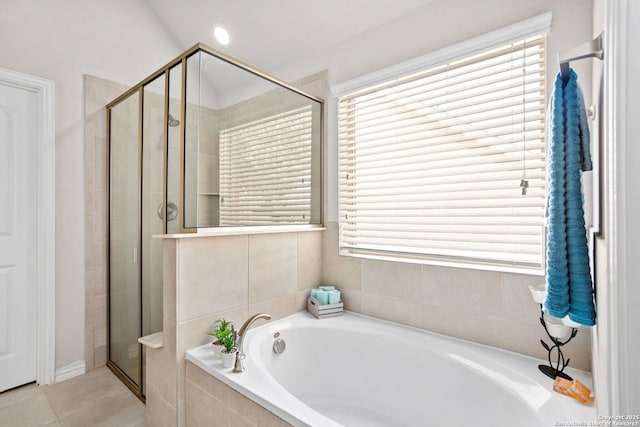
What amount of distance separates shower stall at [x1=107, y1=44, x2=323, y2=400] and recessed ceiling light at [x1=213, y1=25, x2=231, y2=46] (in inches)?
35.6

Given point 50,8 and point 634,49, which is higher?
point 50,8

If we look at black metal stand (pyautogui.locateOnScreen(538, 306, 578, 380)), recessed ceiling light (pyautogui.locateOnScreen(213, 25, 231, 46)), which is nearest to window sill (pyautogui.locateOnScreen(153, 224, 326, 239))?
black metal stand (pyautogui.locateOnScreen(538, 306, 578, 380))

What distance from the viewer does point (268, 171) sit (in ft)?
6.65

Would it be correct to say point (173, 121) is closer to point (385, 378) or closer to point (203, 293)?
point (203, 293)

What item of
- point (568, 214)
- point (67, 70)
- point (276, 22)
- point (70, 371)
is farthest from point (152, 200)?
point (568, 214)

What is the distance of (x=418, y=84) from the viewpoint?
191 centimetres

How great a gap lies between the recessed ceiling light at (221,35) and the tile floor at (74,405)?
2.69 metres

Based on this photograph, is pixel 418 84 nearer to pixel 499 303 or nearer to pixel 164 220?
pixel 499 303

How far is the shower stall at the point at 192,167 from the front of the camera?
65.2 inches

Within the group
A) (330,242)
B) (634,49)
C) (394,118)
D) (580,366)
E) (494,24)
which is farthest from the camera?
(330,242)

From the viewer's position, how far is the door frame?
2152mm

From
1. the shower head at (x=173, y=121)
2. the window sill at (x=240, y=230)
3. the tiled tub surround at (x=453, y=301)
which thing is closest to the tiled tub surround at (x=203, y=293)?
the window sill at (x=240, y=230)

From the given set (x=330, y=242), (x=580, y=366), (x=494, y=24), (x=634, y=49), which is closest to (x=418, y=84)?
(x=494, y=24)

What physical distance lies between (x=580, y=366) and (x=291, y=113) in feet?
6.72
